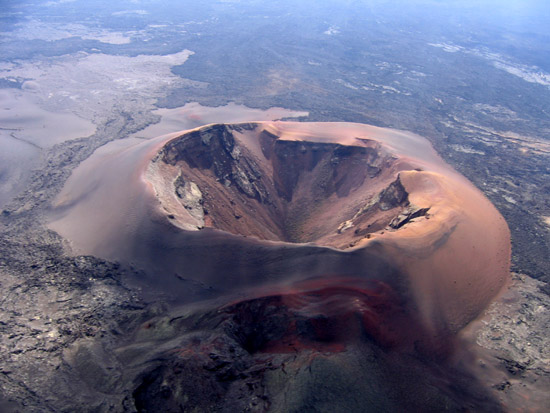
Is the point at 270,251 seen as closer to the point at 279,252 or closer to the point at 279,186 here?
the point at 279,252

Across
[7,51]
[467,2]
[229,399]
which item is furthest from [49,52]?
[467,2]

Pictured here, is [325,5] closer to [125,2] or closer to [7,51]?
[125,2]

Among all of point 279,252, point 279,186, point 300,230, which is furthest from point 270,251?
point 279,186

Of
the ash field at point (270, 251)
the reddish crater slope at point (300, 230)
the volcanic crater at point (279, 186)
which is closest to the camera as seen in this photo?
the ash field at point (270, 251)

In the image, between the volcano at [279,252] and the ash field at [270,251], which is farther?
the volcano at [279,252]

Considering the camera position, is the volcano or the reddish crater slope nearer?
the volcano
